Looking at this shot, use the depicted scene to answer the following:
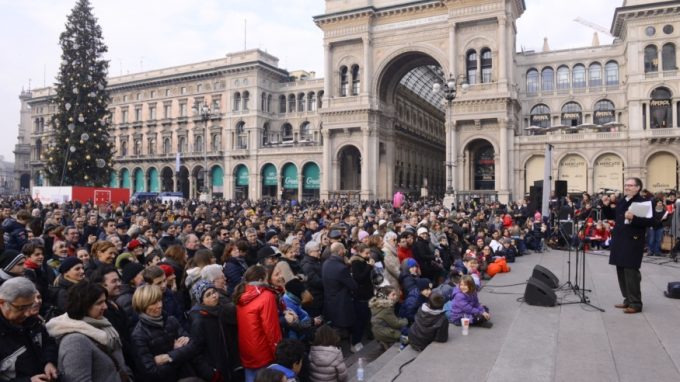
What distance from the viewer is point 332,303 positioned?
7410mm

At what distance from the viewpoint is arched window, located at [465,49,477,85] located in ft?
139

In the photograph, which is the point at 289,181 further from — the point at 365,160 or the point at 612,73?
the point at 612,73

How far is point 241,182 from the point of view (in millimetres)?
57562

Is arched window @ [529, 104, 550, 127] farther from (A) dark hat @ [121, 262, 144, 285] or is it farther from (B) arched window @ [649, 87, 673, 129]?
(A) dark hat @ [121, 262, 144, 285]

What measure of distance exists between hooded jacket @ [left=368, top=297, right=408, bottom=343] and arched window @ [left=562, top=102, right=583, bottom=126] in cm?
4414

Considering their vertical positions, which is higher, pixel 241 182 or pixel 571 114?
pixel 571 114

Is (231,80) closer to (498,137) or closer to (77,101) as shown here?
(77,101)

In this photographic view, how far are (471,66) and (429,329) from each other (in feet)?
130

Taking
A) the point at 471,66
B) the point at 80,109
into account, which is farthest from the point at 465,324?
the point at 471,66

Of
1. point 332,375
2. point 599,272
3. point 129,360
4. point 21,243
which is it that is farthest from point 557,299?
point 21,243

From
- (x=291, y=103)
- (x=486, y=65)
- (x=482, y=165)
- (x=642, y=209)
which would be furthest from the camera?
(x=291, y=103)

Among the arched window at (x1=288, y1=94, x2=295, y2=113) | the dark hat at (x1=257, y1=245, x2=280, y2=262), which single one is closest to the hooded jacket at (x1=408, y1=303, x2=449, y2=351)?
the dark hat at (x1=257, y1=245, x2=280, y2=262)

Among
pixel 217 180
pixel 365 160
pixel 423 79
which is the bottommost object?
pixel 217 180

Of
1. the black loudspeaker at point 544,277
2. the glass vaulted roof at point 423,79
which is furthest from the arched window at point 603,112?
the black loudspeaker at point 544,277
